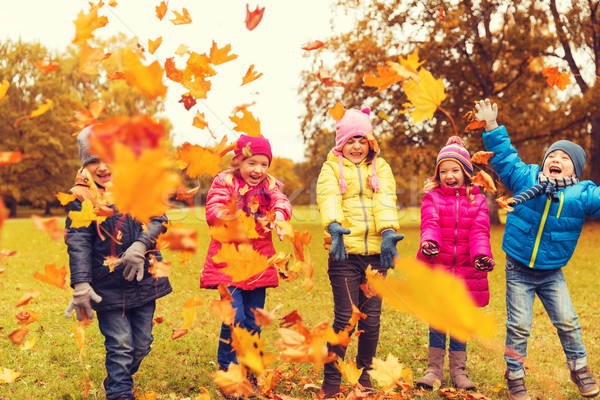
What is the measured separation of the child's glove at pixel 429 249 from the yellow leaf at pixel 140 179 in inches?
87.5

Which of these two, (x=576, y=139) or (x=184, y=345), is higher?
(x=576, y=139)

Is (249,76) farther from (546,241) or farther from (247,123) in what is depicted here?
(546,241)

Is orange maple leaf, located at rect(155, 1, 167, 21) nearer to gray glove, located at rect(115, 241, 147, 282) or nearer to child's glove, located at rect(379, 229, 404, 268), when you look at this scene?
gray glove, located at rect(115, 241, 147, 282)

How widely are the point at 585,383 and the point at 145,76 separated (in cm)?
325

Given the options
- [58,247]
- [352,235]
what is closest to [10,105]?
[58,247]

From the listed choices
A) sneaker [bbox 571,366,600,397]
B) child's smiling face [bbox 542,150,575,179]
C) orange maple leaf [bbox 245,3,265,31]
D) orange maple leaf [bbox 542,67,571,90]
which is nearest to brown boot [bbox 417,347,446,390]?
sneaker [bbox 571,366,600,397]

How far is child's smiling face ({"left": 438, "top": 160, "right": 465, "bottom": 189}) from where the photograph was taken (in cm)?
324

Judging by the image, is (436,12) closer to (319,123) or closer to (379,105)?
(379,105)

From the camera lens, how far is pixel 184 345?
4.23 meters

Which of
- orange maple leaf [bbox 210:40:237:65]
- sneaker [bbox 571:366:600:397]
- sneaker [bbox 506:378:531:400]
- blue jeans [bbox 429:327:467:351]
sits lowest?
sneaker [bbox 506:378:531:400]

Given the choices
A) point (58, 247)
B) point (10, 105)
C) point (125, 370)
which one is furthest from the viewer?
point (10, 105)

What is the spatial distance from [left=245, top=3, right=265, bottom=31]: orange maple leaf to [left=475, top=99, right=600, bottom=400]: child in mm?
1721

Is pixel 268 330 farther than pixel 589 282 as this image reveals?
No

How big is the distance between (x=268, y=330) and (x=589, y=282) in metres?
6.25
